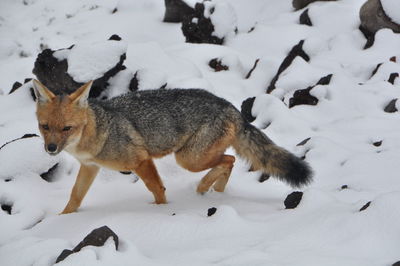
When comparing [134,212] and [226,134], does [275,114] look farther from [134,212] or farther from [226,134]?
[134,212]

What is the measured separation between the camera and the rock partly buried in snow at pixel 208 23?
1125 centimetres

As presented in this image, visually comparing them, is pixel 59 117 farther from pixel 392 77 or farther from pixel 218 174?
pixel 392 77

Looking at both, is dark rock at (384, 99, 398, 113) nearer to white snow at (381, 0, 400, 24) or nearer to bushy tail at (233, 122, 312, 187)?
bushy tail at (233, 122, 312, 187)

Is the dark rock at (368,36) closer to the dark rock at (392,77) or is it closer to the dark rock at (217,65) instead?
the dark rock at (392,77)

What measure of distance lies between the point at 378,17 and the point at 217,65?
342 centimetres

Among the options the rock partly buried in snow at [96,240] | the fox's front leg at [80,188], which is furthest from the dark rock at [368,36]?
the rock partly buried in snow at [96,240]

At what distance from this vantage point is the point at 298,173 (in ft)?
18.6

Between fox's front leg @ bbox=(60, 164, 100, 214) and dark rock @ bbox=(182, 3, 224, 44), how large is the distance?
6.02 m

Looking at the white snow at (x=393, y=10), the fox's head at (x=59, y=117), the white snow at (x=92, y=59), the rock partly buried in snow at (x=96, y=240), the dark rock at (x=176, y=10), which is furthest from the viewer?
the dark rock at (x=176, y=10)

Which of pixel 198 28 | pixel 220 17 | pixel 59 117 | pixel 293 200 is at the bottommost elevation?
pixel 198 28

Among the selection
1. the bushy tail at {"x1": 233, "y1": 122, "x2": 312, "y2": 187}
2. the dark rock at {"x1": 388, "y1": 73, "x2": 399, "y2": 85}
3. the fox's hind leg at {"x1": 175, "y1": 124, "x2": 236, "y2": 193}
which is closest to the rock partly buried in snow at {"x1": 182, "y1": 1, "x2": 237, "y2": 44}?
the dark rock at {"x1": 388, "y1": 73, "x2": 399, "y2": 85}

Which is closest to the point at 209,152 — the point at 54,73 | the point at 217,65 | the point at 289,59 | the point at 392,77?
the point at 54,73

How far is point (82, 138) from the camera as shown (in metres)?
5.55

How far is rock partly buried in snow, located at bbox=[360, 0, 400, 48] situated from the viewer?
1029 centimetres
